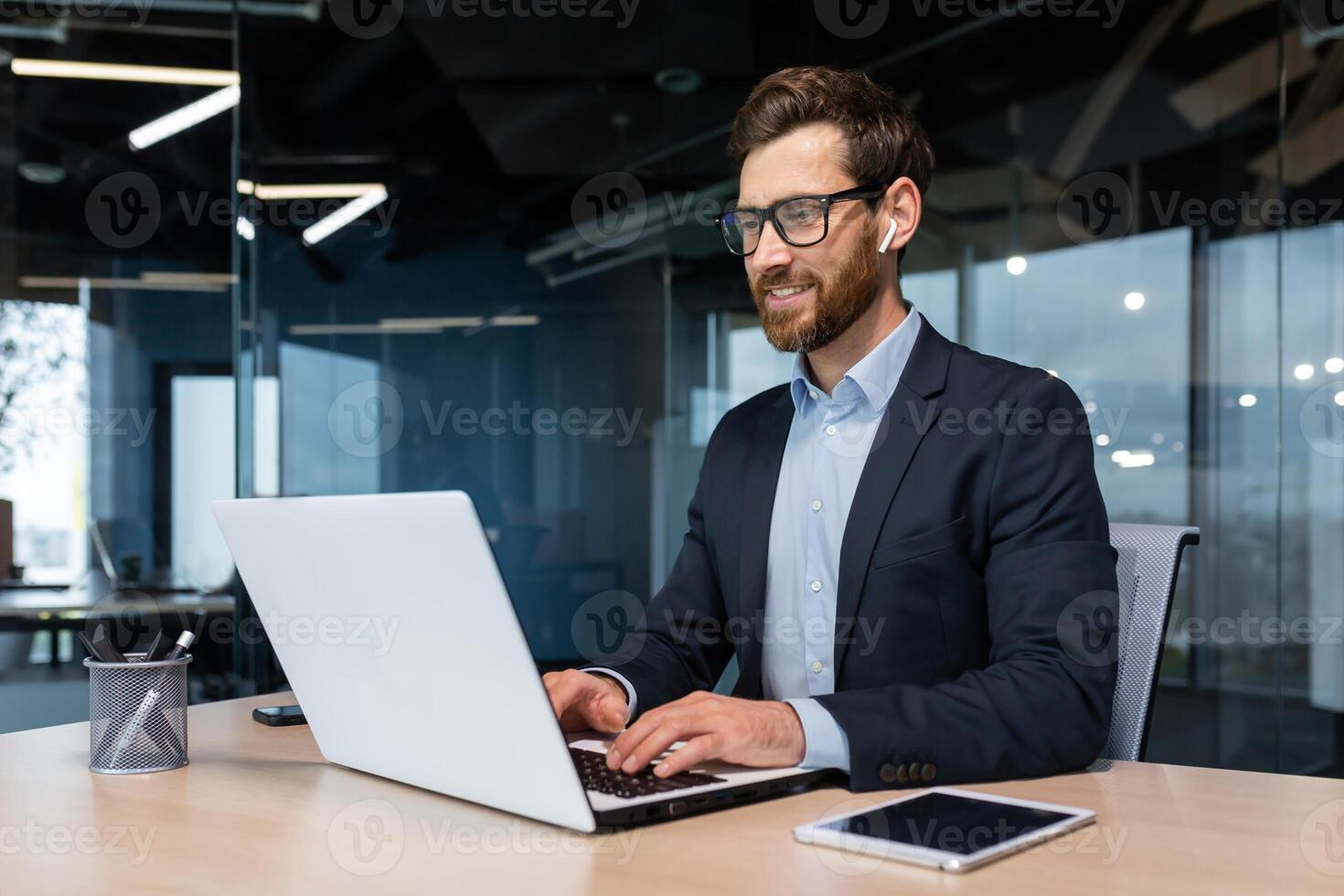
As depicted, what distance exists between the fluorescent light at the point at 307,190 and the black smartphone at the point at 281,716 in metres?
2.97

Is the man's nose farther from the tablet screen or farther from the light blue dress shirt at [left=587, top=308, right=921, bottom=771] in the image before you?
the tablet screen

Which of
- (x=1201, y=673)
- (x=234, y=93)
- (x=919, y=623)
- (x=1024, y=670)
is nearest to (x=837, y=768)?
(x=1024, y=670)

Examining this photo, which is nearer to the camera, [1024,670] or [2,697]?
[1024,670]

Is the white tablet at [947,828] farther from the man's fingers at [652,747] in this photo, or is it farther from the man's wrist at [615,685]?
the man's wrist at [615,685]

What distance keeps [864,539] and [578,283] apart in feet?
9.70

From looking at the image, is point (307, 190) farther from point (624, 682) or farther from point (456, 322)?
point (624, 682)

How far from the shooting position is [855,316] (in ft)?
5.85

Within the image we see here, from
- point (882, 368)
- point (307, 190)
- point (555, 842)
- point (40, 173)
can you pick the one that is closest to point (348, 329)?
point (307, 190)

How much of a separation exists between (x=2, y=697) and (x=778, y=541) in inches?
123

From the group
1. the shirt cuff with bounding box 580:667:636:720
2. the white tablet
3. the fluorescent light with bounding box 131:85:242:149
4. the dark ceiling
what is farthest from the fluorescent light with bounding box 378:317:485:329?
the white tablet

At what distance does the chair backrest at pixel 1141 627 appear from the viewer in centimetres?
157

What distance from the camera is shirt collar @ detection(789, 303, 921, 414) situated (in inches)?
69.5

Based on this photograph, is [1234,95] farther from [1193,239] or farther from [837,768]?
[837,768]

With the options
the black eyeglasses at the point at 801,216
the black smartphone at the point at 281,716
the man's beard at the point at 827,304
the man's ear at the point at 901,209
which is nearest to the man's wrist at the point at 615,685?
the black smartphone at the point at 281,716
